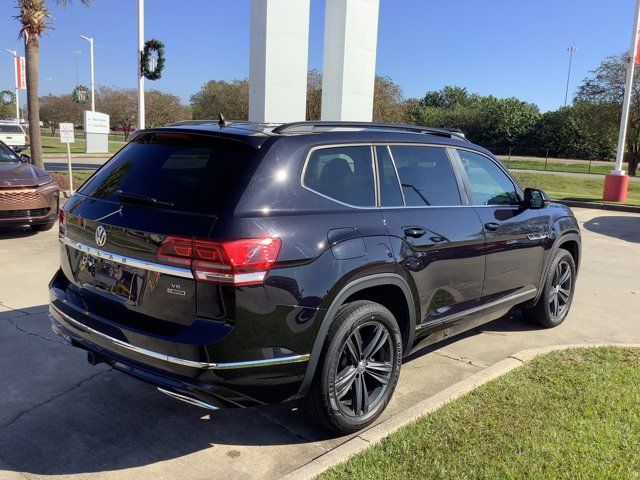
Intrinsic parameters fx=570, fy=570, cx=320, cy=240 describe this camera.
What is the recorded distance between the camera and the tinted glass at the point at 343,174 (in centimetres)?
330

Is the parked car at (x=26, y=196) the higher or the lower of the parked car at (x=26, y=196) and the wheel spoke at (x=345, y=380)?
the higher

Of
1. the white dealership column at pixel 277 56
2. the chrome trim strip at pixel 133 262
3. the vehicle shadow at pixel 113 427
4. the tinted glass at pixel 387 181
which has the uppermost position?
the white dealership column at pixel 277 56

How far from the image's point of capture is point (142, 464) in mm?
3078

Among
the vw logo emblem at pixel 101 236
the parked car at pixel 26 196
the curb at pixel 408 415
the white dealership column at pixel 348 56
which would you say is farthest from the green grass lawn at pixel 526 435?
the white dealership column at pixel 348 56

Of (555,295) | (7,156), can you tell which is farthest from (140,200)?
(7,156)

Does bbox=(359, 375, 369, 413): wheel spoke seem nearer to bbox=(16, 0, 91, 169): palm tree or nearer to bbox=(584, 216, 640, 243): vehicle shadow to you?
bbox=(584, 216, 640, 243): vehicle shadow

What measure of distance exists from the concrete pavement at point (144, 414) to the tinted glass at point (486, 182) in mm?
1322

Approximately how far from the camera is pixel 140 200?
3145mm

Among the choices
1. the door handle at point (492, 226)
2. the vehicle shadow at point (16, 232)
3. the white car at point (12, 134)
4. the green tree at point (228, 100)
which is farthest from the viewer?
the green tree at point (228, 100)

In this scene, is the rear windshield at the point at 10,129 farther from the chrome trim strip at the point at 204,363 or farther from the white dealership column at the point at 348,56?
the chrome trim strip at the point at 204,363

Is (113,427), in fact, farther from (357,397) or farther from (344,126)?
(344,126)

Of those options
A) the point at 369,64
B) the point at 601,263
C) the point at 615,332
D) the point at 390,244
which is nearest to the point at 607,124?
the point at 369,64

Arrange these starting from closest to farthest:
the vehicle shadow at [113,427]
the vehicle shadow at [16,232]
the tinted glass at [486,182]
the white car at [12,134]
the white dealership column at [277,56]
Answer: the vehicle shadow at [113,427] < the tinted glass at [486,182] < the vehicle shadow at [16,232] < the white dealership column at [277,56] < the white car at [12,134]

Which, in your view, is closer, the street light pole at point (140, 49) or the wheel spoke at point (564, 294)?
the wheel spoke at point (564, 294)
